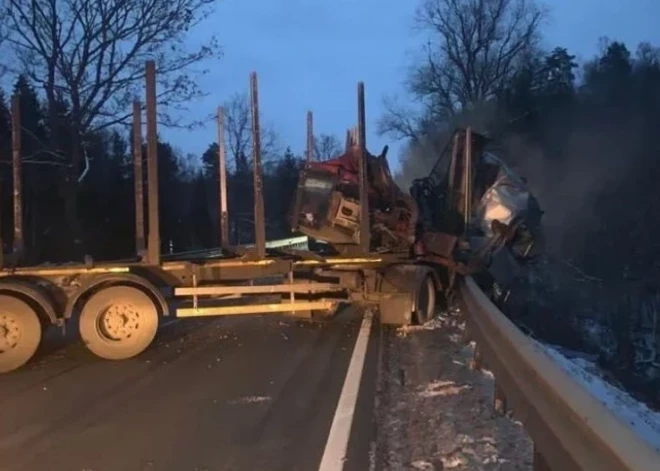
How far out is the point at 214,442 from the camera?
7328 mm

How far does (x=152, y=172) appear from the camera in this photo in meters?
12.2

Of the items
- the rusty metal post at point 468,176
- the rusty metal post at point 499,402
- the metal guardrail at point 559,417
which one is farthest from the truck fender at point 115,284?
the rusty metal post at point 468,176

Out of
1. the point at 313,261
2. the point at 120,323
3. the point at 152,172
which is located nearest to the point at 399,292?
the point at 313,261

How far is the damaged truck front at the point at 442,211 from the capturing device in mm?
15055

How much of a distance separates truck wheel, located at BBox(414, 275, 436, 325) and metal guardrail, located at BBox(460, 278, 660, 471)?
256 inches

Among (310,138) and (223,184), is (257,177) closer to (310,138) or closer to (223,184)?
(223,184)

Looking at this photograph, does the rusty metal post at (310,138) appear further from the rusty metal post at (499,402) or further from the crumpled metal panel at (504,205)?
the rusty metal post at (499,402)

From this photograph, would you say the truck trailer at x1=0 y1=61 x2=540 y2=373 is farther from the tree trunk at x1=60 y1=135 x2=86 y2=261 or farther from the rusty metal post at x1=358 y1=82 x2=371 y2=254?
the tree trunk at x1=60 y1=135 x2=86 y2=261

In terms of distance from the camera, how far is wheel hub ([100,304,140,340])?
11750mm

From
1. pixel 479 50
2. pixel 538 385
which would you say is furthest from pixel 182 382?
pixel 479 50

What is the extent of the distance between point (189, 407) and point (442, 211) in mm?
9639

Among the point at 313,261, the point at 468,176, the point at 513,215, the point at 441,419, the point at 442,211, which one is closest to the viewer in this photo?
the point at 441,419

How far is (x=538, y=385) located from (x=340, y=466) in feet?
5.31

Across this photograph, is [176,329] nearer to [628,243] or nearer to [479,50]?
[628,243]
